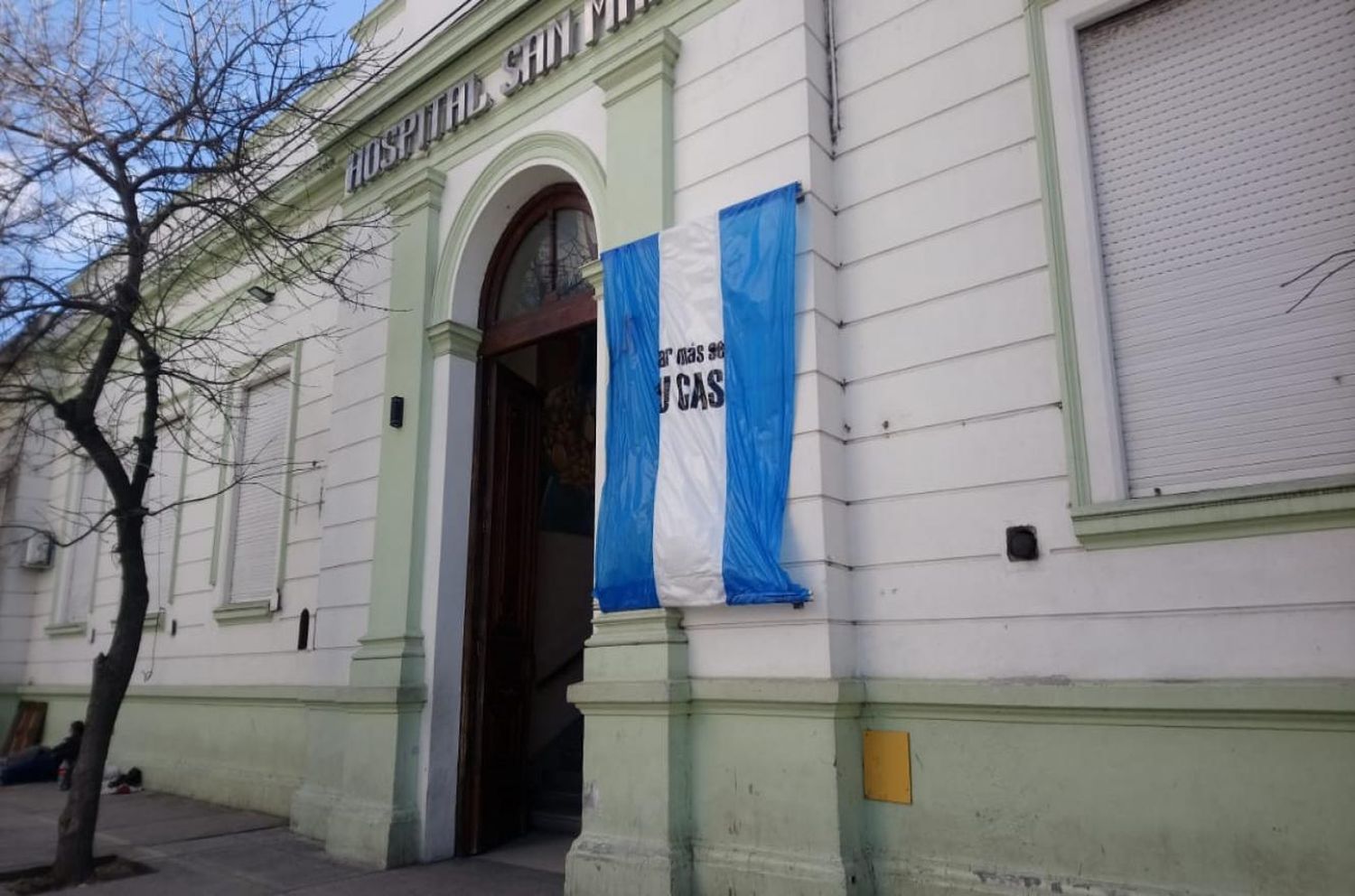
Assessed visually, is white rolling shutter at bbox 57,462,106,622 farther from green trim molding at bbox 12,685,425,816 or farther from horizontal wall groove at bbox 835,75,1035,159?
horizontal wall groove at bbox 835,75,1035,159

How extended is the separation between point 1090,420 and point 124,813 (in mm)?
8825

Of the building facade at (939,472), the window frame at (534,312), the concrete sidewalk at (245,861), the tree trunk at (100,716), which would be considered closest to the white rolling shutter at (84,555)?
the concrete sidewalk at (245,861)

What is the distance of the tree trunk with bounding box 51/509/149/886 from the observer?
20.0 ft

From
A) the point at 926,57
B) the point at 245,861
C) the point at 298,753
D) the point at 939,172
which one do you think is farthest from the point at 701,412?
the point at 298,753

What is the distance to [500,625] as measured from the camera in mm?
7246

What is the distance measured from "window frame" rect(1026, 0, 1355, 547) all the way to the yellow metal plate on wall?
50.4 inches

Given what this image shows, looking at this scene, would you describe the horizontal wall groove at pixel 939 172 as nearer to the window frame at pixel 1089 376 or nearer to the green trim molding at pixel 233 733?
the window frame at pixel 1089 376

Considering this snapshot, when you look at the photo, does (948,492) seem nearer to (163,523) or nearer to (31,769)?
(163,523)

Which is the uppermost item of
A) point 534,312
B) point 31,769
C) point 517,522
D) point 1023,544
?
point 534,312

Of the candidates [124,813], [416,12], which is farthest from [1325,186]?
[124,813]

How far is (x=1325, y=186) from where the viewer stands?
3832 millimetres

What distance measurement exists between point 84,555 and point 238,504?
5136mm

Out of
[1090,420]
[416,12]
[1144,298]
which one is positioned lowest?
[1090,420]

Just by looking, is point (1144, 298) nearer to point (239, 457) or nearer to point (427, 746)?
point (427, 746)
